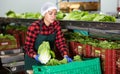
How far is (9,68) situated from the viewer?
5105mm

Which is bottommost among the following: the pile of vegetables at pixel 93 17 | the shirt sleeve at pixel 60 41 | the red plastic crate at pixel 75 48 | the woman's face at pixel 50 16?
the red plastic crate at pixel 75 48

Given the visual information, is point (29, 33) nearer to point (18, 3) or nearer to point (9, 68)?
point (9, 68)

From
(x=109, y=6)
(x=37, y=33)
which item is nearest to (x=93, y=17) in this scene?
(x=37, y=33)

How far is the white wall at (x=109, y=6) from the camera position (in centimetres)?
748

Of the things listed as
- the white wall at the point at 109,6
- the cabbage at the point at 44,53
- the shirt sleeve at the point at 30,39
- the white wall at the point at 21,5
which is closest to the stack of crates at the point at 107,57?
the cabbage at the point at 44,53

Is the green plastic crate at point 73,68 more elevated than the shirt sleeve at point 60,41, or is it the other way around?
the shirt sleeve at point 60,41

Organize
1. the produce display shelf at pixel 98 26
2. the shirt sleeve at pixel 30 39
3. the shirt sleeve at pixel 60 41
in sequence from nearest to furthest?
1. the produce display shelf at pixel 98 26
2. the shirt sleeve at pixel 30 39
3. the shirt sleeve at pixel 60 41

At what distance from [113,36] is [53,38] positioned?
0.83m

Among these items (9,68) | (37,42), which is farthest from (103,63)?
(9,68)

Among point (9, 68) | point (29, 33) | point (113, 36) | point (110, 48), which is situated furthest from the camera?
point (9, 68)

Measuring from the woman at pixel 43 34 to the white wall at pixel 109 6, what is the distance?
4481 mm

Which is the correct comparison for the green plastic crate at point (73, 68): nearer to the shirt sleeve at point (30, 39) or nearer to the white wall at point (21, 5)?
the shirt sleeve at point (30, 39)

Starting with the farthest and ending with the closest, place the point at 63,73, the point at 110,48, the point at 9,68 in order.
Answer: the point at 9,68
the point at 110,48
the point at 63,73

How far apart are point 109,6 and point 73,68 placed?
17.9ft
